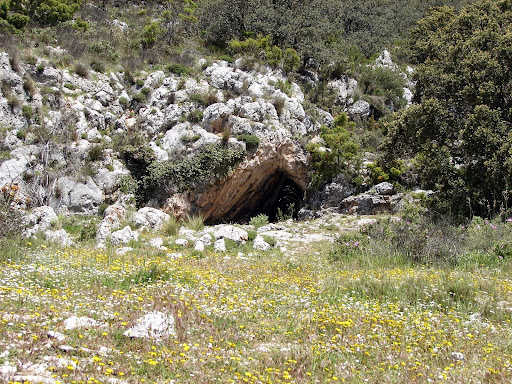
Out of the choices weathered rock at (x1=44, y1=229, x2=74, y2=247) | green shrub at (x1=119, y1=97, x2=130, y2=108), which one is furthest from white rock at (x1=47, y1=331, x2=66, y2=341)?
green shrub at (x1=119, y1=97, x2=130, y2=108)

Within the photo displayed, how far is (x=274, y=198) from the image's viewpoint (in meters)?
22.5

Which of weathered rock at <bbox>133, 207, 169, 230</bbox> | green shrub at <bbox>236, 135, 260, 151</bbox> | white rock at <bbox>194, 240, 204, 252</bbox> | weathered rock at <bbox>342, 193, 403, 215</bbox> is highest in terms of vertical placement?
green shrub at <bbox>236, 135, 260, 151</bbox>

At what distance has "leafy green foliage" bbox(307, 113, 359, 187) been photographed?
1922cm

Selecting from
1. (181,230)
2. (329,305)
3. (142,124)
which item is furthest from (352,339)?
(142,124)

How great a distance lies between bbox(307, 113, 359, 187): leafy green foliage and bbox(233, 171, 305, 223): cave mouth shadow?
188 cm

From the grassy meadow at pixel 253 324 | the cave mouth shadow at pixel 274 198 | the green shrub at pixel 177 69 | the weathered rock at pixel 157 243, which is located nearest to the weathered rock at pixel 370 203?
the cave mouth shadow at pixel 274 198

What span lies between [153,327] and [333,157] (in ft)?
53.4

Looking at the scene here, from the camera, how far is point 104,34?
23250 mm

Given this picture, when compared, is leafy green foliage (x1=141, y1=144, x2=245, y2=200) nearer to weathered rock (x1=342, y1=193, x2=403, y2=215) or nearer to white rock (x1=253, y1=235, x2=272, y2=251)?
weathered rock (x1=342, y1=193, x2=403, y2=215)

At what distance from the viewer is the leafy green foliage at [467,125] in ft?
38.7

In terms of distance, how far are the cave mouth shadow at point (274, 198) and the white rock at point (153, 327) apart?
16657mm

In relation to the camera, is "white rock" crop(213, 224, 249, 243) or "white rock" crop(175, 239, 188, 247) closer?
"white rock" crop(175, 239, 188, 247)

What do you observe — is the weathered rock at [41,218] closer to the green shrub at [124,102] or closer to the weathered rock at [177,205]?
the weathered rock at [177,205]

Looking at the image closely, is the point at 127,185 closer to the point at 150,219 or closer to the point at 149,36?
the point at 150,219
